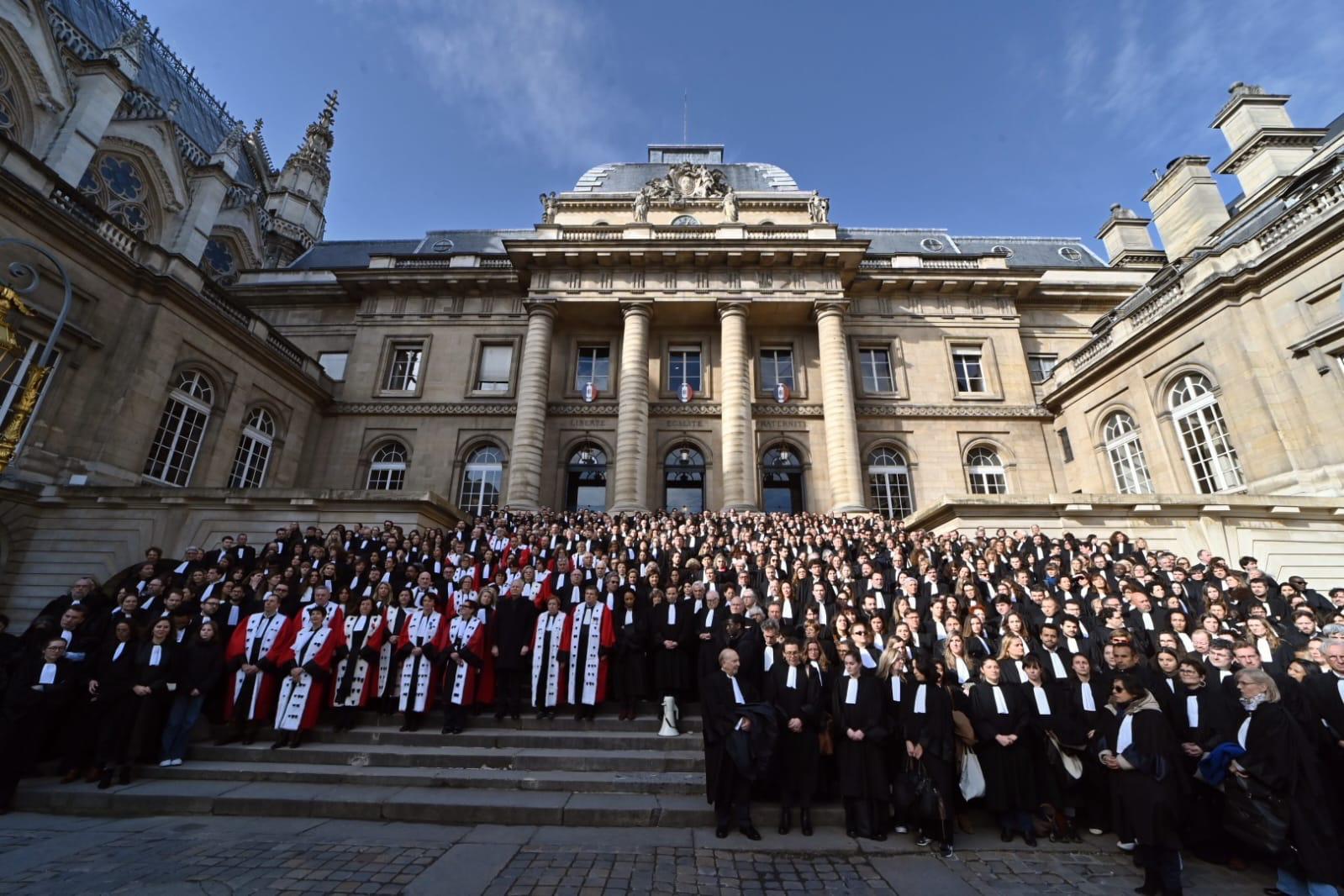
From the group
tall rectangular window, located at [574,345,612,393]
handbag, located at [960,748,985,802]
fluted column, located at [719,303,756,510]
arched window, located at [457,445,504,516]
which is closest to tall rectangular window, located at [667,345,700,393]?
fluted column, located at [719,303,756,510]

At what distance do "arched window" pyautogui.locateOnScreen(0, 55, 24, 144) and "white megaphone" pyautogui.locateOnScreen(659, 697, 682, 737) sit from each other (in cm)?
2926

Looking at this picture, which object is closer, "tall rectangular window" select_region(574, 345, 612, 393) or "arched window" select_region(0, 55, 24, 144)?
"arched window" select_region(0, 55, 24, 144)

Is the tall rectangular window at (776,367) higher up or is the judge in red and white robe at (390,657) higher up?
the tall rectangular window at (776,367)

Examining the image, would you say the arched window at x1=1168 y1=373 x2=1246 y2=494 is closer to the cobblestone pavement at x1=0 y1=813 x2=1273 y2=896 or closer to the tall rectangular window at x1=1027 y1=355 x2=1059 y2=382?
the tall rectangular window at x1=1027 y1=355 x2=1059 y2=382

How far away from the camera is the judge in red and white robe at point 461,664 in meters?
6.41

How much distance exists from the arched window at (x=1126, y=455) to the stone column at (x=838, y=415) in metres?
7.73

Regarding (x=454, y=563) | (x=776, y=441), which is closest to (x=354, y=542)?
(x=454, y=563)

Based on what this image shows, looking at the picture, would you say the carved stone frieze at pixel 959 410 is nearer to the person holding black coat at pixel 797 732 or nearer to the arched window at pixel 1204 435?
the arched window at pixel 1204 435

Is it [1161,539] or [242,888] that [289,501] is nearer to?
[242,888]

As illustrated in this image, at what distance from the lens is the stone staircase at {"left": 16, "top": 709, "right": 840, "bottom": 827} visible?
4895 millimetres

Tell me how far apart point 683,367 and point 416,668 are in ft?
56.4

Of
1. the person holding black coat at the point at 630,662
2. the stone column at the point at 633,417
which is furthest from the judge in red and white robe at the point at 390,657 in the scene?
the stone column at the point at 633,417

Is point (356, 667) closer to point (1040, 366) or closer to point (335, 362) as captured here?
point (335, 362)

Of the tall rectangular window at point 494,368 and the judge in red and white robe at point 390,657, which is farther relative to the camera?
the tall rectangular window at point 494,368
